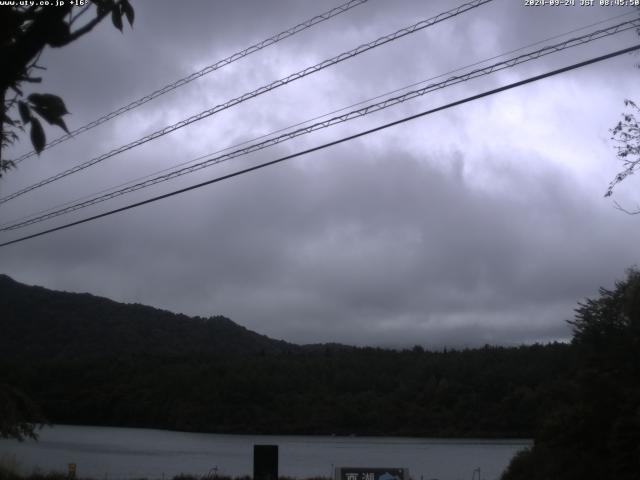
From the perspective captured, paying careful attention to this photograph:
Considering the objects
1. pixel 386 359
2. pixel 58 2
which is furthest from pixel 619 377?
pixel 386 359

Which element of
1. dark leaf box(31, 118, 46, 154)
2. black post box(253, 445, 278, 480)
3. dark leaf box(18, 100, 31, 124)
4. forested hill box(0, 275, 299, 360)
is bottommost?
black post box(253, 445, 278, 480)

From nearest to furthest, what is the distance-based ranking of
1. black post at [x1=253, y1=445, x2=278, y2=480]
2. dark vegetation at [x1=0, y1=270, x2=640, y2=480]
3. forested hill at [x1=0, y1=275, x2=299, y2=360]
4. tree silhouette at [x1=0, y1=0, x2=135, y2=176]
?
1. tree silhouette at [x1=0, y1=0, x2=135, y2=176]
2. black post at [x1=253, y1=445, x2=278, y2=480]
3. dark vegetation at [x1=0, y1=270, x2=640, y2=480]
4. forested hill at [x1=0, y1=275, x2=299, y2=360]

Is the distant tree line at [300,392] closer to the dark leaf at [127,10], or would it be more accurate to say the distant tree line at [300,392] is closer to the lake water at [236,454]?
the lake water at [236,454]

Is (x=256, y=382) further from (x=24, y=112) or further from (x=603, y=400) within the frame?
(x=24, y=112)

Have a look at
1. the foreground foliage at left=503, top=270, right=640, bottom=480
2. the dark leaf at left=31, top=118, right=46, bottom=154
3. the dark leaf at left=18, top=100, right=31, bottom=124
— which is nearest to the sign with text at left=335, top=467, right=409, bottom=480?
the foreground foliage at left=503, top=270, right=640, bottom=480

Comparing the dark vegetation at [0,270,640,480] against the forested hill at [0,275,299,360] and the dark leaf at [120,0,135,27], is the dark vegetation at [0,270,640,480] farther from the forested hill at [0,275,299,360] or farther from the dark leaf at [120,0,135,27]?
the dark leaf at [120,0,135,27]

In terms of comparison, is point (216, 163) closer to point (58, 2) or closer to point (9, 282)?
point (58, 2)

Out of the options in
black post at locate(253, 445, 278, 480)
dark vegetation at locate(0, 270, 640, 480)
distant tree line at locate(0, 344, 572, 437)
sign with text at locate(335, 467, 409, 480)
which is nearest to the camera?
sign with text at locate(335, 467, 409, 480)
